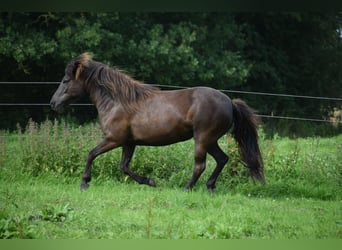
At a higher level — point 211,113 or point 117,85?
point 117,85

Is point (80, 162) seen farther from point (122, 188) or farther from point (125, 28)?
point (125, 28)

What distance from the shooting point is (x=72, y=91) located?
6047 millimetres

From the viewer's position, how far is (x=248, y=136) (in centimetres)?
592

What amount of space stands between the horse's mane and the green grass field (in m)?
0.97

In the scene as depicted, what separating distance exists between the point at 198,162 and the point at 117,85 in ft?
4.06

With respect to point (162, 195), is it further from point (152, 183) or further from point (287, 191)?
point (287, 191)

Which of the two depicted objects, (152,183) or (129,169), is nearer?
(152,183)

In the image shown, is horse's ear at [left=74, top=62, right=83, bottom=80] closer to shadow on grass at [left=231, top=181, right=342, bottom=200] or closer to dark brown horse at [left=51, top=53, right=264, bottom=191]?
dark brown horse at [left=51, top=53, right=264, bottom=191]

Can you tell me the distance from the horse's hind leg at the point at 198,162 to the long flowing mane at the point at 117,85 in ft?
2.75

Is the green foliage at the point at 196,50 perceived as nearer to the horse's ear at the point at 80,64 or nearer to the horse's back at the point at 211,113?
the horse's ear at the point at 80,64

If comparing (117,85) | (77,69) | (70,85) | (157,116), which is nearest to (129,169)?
(157,116)

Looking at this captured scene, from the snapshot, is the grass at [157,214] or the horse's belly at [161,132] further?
the horse's belly at [161,132]

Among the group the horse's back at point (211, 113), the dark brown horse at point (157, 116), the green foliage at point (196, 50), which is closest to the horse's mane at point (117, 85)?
the dark brown horse at point (157, 116)

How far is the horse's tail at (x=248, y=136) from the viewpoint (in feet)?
19.2
